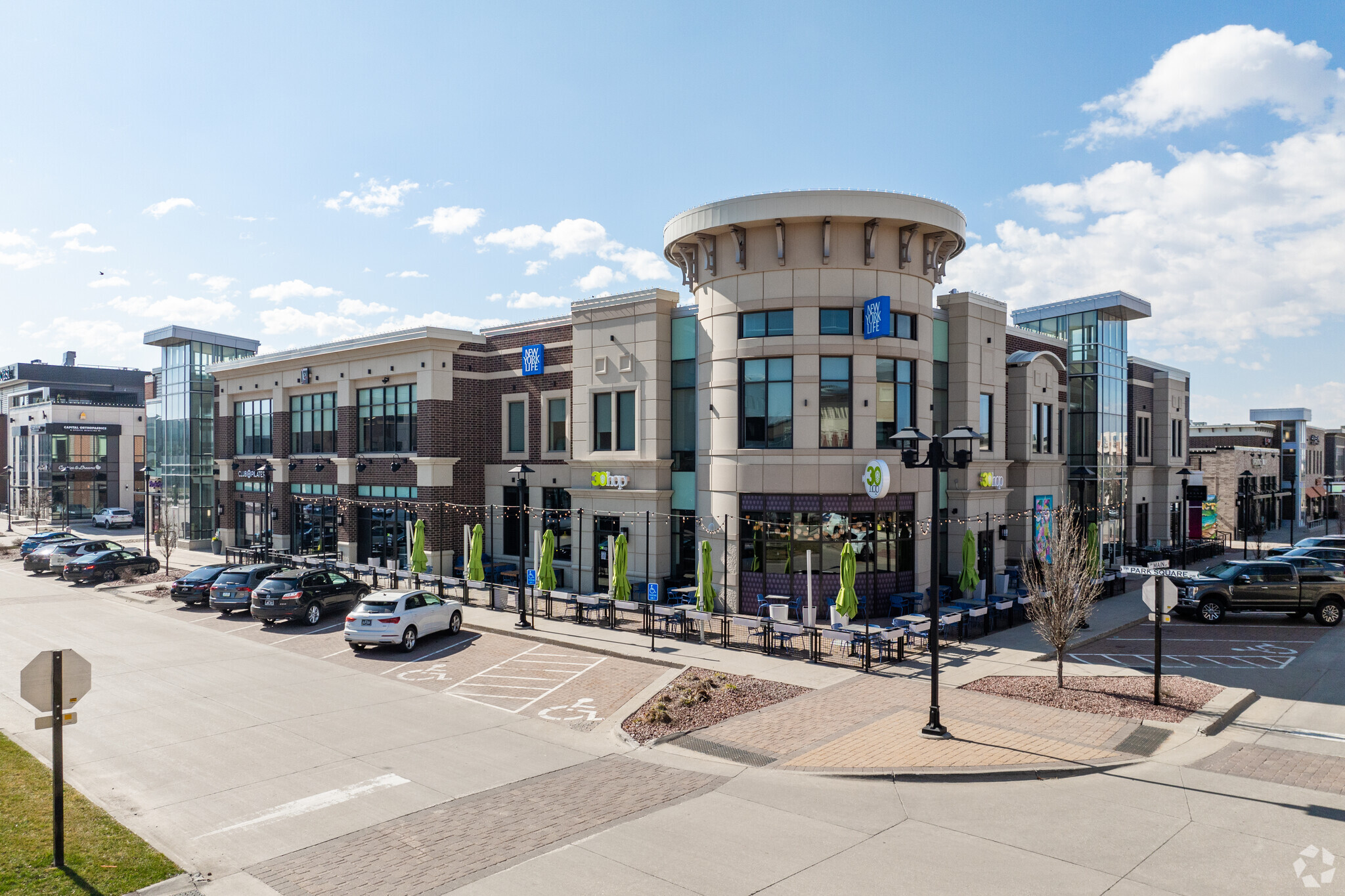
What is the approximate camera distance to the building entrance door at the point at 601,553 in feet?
97.9

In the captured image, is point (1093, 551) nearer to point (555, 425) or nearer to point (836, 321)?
point (836, 321)

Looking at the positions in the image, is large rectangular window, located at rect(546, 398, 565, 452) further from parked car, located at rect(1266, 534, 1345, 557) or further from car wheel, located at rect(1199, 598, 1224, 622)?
parked car, located at rect(1266, 534, 1345, 557)

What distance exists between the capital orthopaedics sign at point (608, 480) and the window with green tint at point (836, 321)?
869 cm

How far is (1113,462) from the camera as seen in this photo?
3966 centimetres

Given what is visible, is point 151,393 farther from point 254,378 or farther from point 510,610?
point 510,610

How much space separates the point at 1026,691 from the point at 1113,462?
1060 inches

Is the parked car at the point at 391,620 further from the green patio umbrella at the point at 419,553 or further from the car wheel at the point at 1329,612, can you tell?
the car wheel at the point at 1329,612

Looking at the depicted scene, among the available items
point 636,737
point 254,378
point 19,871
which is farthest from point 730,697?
point 254,378

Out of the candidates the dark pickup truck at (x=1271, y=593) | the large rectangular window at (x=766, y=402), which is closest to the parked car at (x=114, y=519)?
the large rectangular window at (x=766, y=402)

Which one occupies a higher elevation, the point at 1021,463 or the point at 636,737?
the point at 1021,463

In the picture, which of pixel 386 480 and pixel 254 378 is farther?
pixel 254 378

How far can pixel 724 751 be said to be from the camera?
45.7 feet

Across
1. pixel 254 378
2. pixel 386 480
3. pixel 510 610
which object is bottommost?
pixel 510 610

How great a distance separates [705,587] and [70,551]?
105 feet
